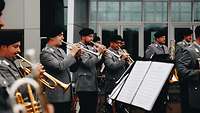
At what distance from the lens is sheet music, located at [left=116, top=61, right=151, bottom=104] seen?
16.5 ft

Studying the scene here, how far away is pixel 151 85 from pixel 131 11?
15.1 meters

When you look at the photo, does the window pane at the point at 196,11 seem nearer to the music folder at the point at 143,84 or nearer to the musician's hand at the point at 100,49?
the musician's hand at the point at 100,49

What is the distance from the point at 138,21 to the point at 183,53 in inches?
516

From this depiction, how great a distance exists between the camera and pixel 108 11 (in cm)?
1970

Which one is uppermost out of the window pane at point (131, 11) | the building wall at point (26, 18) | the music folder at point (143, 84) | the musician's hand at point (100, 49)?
the window pane at point (131, 11)

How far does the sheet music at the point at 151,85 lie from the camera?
4.58 metres

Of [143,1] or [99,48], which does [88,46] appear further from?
[143,1]

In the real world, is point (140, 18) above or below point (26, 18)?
above

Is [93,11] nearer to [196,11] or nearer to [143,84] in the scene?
[196,11]

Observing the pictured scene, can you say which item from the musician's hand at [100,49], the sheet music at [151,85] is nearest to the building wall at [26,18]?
the musician's hand at [100,49]

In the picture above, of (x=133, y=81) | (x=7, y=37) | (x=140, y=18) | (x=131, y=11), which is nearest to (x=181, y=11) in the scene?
(x=140, y=18)

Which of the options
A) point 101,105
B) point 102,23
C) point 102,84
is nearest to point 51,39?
point 102,84

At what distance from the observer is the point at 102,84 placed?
8992mm

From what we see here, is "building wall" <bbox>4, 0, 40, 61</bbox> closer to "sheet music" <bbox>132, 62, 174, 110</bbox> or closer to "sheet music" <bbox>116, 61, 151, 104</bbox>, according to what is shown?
"sheet music" <bbox>116, 61, 151, 104</bbox>
